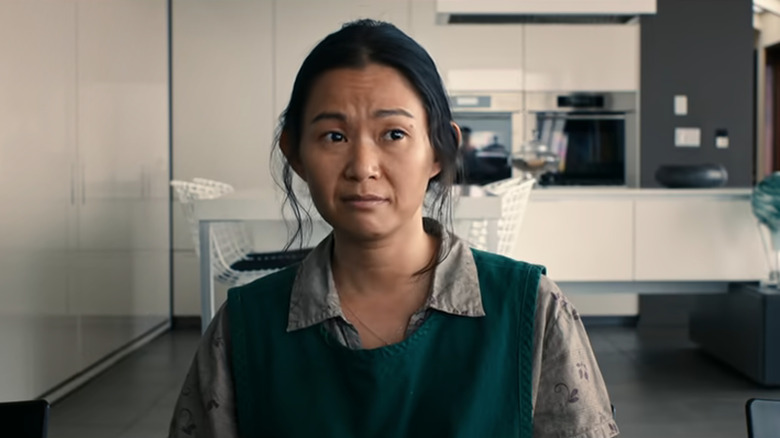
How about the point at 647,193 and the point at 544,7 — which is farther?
the point at 544,7

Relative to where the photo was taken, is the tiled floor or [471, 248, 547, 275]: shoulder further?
the tiled floor

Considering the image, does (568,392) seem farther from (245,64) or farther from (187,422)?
(245,64)

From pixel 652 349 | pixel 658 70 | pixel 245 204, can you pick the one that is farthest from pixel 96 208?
pixel 658 70

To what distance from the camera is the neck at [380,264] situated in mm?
979

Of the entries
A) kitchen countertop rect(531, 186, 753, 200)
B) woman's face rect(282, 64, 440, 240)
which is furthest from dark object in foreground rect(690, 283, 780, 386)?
woman's face rect(282, 64, 440, 240)

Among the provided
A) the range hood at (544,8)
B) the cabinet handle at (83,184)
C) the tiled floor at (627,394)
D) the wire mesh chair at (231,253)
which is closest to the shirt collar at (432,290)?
the wire mesh chair at (231,253)

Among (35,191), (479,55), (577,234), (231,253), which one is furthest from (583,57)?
(35,191)

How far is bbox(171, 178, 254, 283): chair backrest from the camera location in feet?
11.5

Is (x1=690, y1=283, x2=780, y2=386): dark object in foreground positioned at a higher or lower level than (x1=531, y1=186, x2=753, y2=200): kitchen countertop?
lower

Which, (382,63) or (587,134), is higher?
(587,134)

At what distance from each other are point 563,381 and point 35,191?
2939mm

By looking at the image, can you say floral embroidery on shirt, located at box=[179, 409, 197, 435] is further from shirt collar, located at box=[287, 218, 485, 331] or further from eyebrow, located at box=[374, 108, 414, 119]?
eyebrow, located at box=[374, 108, 414, 119]

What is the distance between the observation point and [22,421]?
1.13m

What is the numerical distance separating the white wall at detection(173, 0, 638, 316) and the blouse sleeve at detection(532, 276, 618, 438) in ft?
16.3
